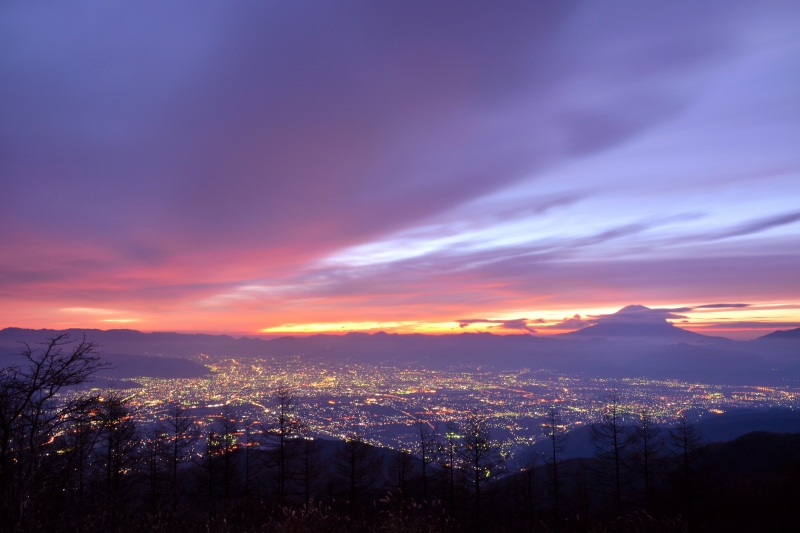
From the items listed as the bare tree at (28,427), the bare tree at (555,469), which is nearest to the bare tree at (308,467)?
the bare tree at (555,469)

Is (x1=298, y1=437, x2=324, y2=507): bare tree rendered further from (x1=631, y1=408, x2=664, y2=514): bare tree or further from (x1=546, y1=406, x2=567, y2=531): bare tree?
(x1=631, y1=408, x2=664, y2=514): bare tree

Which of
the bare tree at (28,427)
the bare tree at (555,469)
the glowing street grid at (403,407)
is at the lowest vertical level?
the glowing street grid at (403,407)

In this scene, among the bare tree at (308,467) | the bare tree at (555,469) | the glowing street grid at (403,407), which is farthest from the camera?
the glowing street grid at (403,407)

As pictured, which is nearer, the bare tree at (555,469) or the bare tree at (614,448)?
the bare tree at (614,448)

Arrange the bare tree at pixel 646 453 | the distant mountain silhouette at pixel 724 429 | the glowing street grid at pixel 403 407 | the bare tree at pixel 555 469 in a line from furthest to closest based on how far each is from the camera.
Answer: the glowing street grid at pixel 403 407 → the distant mountain silhouette at pixel 724 429 → the bare tree at pixel 555 469 → the bare tree at pixel 646 453

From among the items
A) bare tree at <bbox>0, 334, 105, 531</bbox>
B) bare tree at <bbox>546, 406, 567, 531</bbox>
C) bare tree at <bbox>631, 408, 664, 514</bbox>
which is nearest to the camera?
bare tree at <bbox>0, 334, 105, 531</bbox>

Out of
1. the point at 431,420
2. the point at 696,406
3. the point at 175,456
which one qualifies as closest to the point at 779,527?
the point at 175,456

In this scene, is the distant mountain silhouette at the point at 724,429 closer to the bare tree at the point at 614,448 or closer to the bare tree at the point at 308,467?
the bare tree at the point at 614,448

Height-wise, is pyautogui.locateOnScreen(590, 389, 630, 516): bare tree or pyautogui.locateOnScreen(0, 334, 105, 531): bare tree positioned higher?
pyautogui.locateOnScreen(0, 334, 105, 531): bare tree

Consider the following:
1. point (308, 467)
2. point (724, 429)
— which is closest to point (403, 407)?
point (724, 429)

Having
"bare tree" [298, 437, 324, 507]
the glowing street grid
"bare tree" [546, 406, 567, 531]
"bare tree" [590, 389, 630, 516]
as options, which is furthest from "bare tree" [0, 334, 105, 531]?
the glowing street grid
